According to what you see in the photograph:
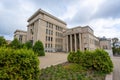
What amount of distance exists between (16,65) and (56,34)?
53.3 m

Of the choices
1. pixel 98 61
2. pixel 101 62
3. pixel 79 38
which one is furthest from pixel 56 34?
pixel 101 62

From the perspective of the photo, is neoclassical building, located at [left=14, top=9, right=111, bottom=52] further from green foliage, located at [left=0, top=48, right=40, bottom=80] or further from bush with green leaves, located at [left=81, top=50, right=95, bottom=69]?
green foliage, located at [left=0, top=48, right=40, bottom=80]

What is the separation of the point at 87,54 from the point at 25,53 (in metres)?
7.47

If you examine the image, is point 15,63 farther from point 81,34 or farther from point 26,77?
point 81,34

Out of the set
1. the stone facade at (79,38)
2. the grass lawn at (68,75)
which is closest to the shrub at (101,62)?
the grass lawn at (68,75)

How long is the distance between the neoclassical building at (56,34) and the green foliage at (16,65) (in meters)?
42.1

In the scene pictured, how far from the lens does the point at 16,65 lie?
4.73 m

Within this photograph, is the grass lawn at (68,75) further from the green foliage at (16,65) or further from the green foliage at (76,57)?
the green foliage at (76,57)

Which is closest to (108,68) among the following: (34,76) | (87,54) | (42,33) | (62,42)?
(87,54)

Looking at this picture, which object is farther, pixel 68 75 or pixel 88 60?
pixel 88 60

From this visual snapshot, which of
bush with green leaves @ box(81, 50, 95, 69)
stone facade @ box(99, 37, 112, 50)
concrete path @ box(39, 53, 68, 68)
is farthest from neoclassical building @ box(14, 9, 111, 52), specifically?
bush with green leaves @ box(81, 50, 95, 69)

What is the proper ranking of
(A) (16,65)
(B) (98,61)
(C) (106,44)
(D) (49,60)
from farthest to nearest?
(C) (106,44)
(D) (49,60)
(B) (98,61)
(A) (16,65)

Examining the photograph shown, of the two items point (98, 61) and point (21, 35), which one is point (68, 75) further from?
point (21, 35)

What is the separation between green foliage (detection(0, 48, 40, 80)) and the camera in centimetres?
447
